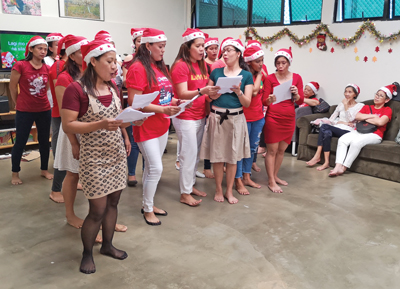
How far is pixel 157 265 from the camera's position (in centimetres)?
244

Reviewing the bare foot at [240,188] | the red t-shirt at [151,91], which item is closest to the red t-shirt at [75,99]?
the red t-shirt at [151,91]

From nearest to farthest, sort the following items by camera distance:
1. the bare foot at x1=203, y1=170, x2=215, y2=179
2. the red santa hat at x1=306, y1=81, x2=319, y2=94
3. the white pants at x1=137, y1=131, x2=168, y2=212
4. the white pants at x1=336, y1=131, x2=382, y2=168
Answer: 1. the white pants at x1=137, y1=131, x2=168, y2=212
2. the bare foot at x1=203, y1=170, x2=215, y2=179
3. the white pants at x1=336, y1=131, x2=382, y2=168
4. the red santa hat at x1=306, y1=81, x2=319, y2=94

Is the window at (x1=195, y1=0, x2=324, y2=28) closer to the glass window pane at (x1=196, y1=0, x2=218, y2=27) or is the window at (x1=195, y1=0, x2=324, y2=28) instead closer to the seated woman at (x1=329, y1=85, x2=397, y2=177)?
the glass window pane at (x1=196, y1=0, x2=218, y2=27)

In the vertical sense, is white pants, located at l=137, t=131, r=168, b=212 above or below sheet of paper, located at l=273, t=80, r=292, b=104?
below

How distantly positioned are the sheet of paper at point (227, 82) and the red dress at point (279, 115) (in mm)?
Answer: 785

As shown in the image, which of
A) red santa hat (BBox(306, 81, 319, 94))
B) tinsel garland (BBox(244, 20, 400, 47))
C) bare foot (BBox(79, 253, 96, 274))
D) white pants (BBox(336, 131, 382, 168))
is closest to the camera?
bare foot (BBox(79, 253, 96, 274))

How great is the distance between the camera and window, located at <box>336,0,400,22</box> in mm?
5020

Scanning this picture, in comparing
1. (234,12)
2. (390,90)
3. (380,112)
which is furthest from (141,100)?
(234,12)

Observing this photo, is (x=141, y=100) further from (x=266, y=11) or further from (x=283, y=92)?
(x=266, y=11)

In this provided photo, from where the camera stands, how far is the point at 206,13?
24.5 feet

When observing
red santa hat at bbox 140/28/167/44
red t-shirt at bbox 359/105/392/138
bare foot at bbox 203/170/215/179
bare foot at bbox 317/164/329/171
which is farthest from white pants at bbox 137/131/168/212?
red t-shirt at bbox 359/105/392/138

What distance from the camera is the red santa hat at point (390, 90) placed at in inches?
184

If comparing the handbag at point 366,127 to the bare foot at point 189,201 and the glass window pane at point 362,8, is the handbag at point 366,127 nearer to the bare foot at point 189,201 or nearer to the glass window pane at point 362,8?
the glass window pane at point 362,8

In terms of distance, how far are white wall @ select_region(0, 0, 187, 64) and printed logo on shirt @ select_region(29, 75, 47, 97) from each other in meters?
1.99
